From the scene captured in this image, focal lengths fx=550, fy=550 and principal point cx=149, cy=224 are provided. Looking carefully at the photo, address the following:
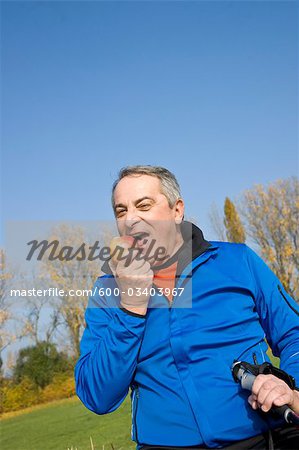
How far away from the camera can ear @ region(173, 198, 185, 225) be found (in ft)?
9.12

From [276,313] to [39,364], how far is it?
28075 millimetres

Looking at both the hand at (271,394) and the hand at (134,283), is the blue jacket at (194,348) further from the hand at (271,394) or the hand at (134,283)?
the hand at (271,394)

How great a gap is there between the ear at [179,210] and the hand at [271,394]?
1024mm

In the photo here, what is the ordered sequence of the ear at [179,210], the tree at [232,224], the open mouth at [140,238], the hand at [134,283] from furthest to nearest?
the tree at [232,224] → the ear at [179,210] → the open mouth at [140,238] → the hand at [134,283]

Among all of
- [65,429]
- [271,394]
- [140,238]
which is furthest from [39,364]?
[271,394]

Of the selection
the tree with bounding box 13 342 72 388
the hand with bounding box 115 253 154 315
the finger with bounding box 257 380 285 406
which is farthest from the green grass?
the finger with bounding box 257 380 285 406

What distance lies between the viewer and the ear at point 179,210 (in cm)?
278

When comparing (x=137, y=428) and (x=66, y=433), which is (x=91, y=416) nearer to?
(x=66, y=433)

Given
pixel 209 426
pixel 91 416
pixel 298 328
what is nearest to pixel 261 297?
pixel 298 328

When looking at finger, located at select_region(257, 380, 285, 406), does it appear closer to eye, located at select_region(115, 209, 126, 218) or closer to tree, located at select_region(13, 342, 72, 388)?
eye, located at select_region(115, 209, 126, 218)

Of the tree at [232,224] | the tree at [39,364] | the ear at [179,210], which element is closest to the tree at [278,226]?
the tree at [232,224]

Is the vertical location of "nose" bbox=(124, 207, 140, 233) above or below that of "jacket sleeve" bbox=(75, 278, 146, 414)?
above

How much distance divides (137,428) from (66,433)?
1563 cm

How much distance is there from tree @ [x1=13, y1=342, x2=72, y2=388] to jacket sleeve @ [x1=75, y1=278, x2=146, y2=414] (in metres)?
27.8
